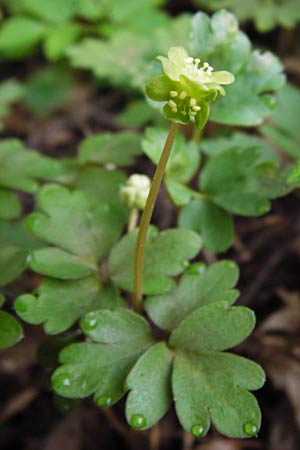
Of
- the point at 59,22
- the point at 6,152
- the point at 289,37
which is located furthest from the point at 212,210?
the point at 59,22

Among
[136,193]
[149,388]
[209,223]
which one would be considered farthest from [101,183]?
[149,388]

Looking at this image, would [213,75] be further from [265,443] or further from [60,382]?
[265,443]

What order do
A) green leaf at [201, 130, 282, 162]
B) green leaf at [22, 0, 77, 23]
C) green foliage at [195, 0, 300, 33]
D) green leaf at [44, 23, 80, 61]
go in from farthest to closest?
green leaf at [22, 0, 77, 23], green leaf at [44, 23, 80, 61], green foliage at [195, 0, 300, 33], green leaf at [201, 130, 282, 162]

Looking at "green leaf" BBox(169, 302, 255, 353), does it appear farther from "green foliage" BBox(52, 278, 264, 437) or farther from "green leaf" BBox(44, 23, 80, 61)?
"green leaf" BBox(44, 23, 80, 61)

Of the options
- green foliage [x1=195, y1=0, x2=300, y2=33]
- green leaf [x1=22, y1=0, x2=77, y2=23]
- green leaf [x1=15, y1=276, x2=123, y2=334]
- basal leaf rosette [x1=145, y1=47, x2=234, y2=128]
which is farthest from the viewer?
green leaf [x1=22, y1=0, x2=77, y2=23]

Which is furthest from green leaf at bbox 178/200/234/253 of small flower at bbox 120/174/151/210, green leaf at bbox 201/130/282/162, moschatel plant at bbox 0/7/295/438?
green leaf at bbox 201/130/282/162

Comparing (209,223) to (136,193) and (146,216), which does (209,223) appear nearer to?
(136,193)

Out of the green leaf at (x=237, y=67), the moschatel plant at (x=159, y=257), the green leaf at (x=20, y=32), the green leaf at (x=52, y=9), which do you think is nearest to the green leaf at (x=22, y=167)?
the moschatel plant at (x=159, y=257)

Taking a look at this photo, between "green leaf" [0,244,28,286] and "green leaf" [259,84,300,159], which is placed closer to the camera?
"green leaf" [0,244,28,286]
